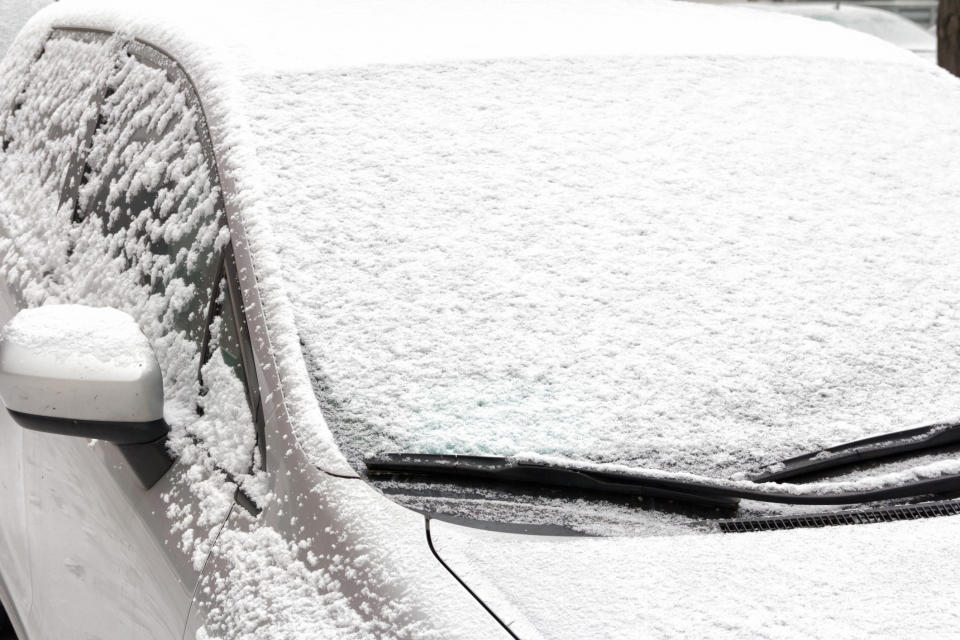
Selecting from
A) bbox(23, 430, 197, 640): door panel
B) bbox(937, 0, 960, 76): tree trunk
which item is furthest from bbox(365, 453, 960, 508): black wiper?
bbox(937, 0, 960, 76): tree trunk

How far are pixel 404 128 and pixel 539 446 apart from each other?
2.17 feet

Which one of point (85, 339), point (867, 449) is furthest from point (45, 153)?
point (867, 449)

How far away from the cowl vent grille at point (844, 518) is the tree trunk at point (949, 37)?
16.6 feet

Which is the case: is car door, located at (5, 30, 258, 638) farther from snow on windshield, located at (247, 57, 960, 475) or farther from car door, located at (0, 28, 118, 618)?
snow on windshield, located at (247, 57, 960, 475)

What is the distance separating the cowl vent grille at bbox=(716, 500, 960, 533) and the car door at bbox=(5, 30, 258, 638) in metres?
0.63

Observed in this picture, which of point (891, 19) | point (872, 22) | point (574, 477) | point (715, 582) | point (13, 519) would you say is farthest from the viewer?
point (891, 19)

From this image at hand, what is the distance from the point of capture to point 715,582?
1.27m

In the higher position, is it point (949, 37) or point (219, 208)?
point (219, 208)

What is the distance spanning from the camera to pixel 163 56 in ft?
6.80

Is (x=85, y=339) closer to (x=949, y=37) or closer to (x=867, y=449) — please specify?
(x=867, y=449)

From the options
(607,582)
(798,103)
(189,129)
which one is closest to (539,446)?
(607,582)

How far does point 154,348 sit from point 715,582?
964 mm

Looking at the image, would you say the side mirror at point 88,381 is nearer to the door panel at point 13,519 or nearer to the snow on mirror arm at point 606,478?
the snow on mirror arm at point 606,478

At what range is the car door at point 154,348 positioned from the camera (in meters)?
1.52
